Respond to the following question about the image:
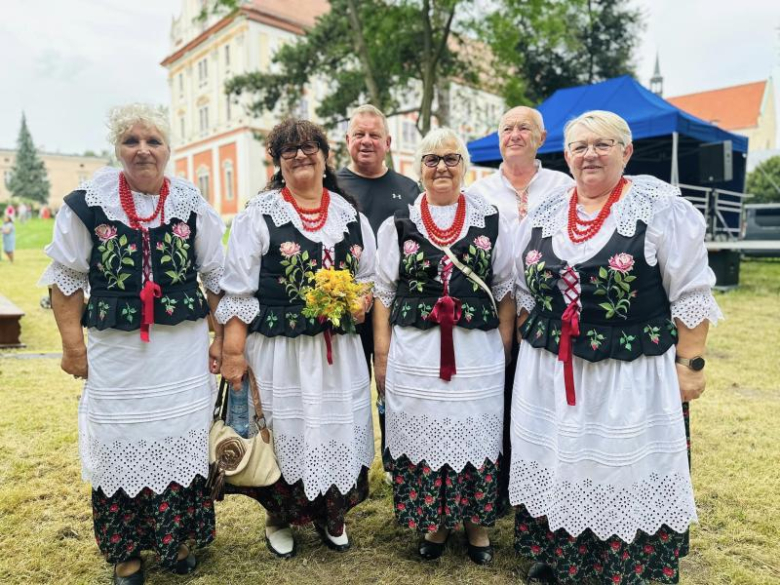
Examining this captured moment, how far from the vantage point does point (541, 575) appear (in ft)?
8.32

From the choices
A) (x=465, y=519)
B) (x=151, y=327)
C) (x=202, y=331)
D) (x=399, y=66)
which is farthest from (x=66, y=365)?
(x=399, y=66)

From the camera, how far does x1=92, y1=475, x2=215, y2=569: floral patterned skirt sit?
2.42m

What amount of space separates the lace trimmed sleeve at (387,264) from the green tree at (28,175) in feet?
210

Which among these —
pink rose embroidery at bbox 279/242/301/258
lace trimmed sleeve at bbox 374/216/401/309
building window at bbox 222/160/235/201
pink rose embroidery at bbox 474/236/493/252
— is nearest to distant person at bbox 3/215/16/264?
building window at bbox 222/160/235/201

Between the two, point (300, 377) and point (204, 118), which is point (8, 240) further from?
point (204, 118)

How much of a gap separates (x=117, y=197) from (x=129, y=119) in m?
0.32

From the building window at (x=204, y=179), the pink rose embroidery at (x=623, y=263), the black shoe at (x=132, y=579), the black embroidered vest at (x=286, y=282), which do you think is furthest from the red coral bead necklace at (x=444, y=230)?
the building window at (x=204, y=179)

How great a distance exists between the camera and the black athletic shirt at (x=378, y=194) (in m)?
3.34

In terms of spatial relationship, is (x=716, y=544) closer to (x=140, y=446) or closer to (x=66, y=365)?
(x=140, y=446)

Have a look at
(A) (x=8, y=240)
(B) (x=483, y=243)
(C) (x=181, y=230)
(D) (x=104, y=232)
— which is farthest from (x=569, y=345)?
(A) (x=8, y=240)

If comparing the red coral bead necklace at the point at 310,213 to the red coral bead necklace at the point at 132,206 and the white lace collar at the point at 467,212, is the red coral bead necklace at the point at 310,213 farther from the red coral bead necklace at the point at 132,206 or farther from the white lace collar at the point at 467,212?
the red coral bead necklace at the point at 132,206

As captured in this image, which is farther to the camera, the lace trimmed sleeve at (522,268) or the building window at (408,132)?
the building window at (408,132)

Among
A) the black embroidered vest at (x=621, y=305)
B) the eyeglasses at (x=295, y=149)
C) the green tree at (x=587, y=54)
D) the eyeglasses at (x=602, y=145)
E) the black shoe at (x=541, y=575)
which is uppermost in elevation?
the green tree at (x=587, y=54)

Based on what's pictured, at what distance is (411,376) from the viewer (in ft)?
8.46
